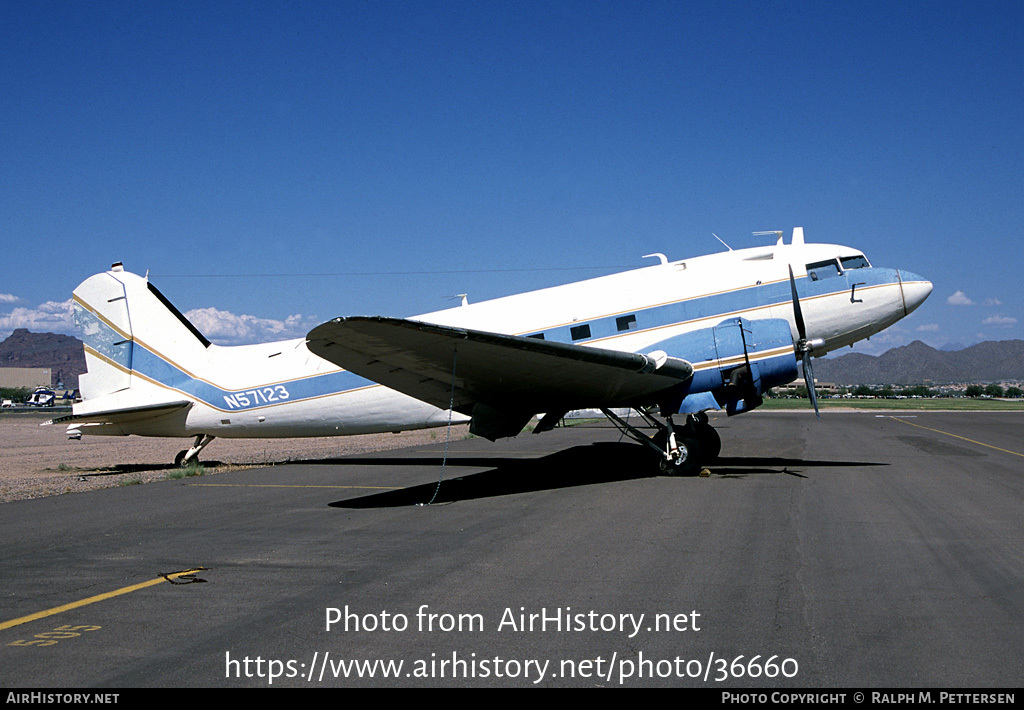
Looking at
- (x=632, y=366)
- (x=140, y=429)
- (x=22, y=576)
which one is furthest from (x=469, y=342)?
(x=140, y=429)

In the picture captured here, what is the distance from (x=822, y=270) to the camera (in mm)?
15812

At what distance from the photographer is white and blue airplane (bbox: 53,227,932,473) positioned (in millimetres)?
13117

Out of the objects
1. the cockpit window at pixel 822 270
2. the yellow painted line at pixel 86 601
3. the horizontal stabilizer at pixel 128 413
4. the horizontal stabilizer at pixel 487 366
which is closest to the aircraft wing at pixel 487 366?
the horizontal stabilizer at pixel 487 366

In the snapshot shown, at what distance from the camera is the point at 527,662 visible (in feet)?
15.5

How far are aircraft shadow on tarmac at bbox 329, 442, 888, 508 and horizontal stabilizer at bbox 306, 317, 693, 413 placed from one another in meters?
1.64

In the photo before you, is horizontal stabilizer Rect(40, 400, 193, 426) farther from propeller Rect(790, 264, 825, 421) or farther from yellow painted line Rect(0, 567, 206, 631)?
propeller Rect(790, 264, 825, 421)

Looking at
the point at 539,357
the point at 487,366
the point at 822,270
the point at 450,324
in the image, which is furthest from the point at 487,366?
the point at 822,270

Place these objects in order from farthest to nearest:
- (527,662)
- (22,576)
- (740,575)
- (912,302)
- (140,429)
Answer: (140,429)
(912,302)
(22,576)
(740,575)
(527,662)

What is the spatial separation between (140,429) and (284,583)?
Result: 48.4 feet

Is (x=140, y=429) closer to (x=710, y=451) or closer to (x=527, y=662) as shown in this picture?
(x=710, y=451)

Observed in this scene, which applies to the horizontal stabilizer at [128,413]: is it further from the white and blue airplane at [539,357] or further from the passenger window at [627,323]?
the passenger window at [627,323]

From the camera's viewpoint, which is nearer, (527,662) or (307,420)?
(527,662)

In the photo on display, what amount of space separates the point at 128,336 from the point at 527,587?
56.4 feet

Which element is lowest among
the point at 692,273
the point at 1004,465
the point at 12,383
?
the point at 1004,465
